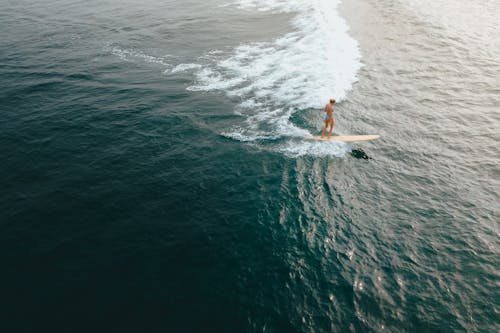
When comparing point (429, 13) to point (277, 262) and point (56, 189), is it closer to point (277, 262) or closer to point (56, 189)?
point (277, 262)

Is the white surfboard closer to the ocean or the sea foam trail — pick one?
the ocean

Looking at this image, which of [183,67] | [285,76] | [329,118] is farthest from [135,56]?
[329,118]

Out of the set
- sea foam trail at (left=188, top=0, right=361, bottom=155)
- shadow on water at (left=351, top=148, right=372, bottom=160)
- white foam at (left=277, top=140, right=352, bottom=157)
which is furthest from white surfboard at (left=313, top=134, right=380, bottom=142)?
shadow on water at (left=351, top=148, right=372, bottom=160)

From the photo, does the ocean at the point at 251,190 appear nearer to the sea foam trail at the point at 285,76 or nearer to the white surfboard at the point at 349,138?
the sea foam trail at the point at 285,76

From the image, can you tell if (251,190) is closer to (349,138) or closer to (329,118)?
(329,118)

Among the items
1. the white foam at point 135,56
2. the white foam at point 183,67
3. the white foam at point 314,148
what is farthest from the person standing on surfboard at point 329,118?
the white foam at point 135,56
